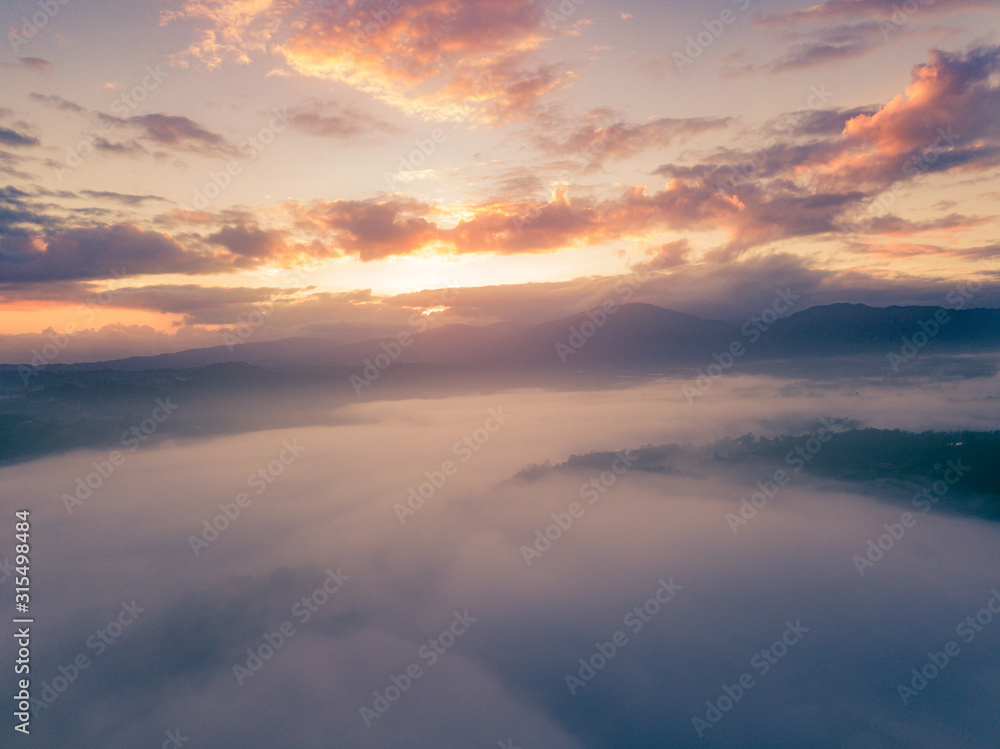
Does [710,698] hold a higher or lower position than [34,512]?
higher

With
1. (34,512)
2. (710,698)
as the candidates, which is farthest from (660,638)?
(34,512)

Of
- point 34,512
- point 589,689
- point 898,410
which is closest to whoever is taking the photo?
point 589,689

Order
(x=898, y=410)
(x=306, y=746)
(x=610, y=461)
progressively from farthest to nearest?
(x=898, y=410), (x=610, y=461), (x=306, y=746)

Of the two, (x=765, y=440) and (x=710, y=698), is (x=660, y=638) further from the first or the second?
(x=765, y=440)

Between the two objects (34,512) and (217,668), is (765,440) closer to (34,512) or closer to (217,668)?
(217,668)

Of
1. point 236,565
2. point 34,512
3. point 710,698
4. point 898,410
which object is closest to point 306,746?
point 710,698

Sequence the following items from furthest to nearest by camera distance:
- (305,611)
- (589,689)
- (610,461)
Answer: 1. (610,461)
2. (305,611)
3. (589,689)

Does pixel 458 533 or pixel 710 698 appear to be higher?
pixel 710 698

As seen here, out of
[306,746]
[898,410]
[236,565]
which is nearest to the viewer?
[306,746]

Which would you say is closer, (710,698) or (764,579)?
(710,698)
